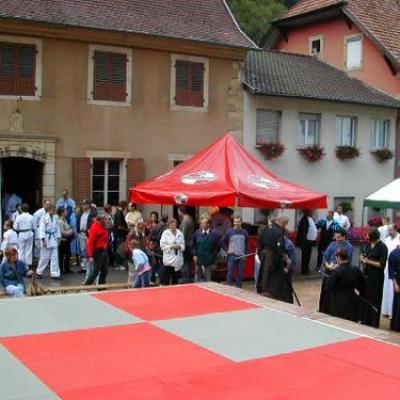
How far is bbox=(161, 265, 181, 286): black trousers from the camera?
42.8ft

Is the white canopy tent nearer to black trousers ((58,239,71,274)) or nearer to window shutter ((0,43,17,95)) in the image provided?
black trousers ((58,239,71,274))

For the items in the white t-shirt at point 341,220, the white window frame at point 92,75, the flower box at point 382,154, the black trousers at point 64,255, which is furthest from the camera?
the flower box at point 382,154

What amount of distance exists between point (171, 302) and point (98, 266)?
3.74m

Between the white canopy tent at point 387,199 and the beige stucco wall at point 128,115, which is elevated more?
the beige stucco wall at point 128,115

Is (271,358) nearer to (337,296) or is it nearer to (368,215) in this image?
(337,296)

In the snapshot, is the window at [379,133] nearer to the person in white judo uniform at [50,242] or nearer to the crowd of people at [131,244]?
the crowd of people at [131,244]

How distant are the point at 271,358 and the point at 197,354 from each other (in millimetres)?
742

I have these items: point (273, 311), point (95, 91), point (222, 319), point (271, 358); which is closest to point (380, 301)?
point (273, 311)

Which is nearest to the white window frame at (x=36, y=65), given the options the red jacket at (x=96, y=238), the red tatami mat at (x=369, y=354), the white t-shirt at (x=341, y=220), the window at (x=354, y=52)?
the red jacket at (x=96, y=238)

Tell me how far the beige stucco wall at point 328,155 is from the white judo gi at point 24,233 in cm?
870

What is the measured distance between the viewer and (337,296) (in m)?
10.1

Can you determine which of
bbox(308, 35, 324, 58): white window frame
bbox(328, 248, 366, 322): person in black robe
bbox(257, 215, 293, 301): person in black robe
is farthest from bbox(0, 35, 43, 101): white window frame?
bbox(308, 35, 324, 58): white window frame

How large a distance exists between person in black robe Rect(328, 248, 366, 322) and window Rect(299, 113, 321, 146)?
13218 millimetres

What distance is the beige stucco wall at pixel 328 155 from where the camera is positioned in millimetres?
21703
